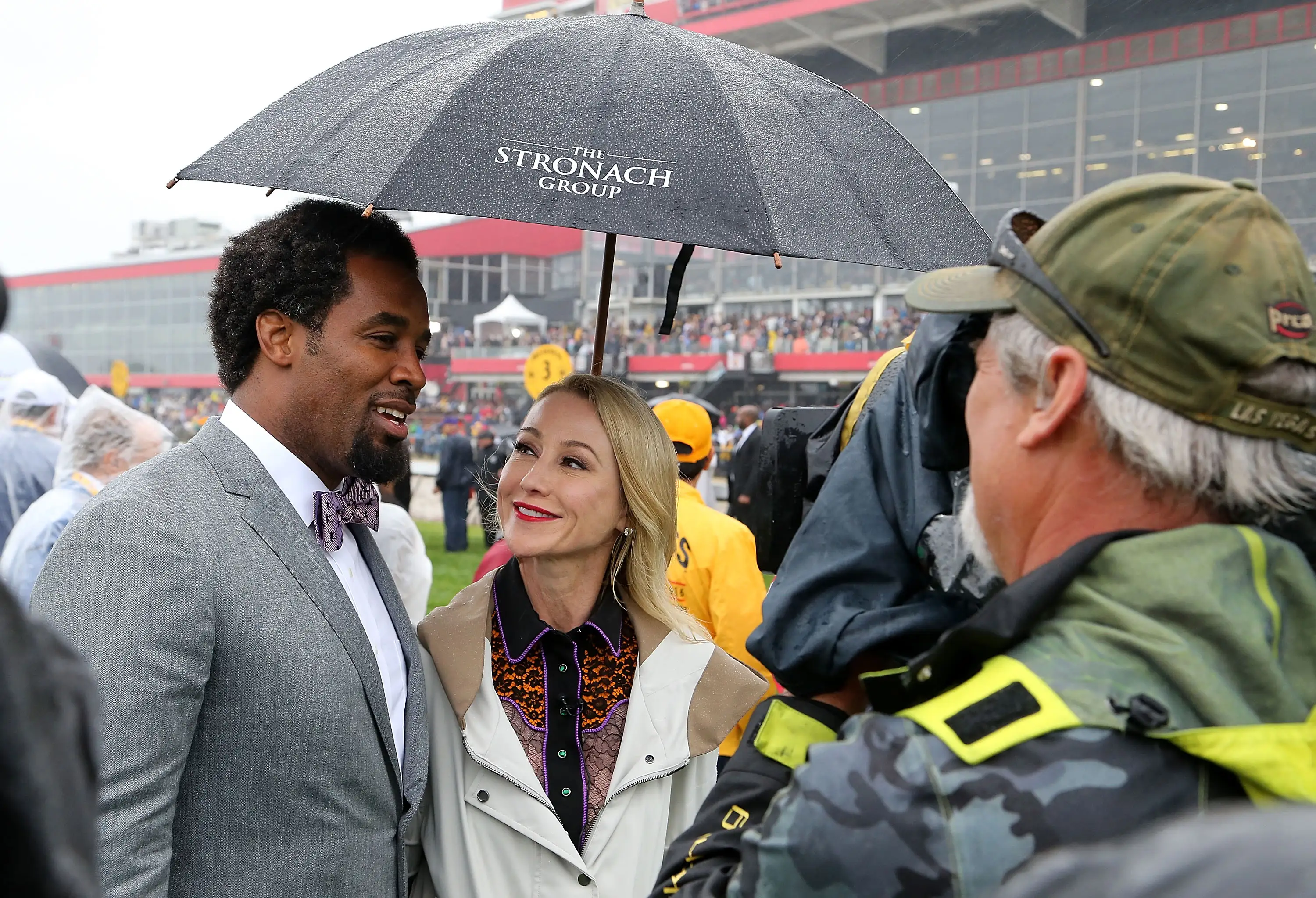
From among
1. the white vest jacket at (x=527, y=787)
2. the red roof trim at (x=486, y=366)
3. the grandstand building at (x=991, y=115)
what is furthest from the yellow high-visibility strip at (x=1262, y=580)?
the red roof trim at (x=486, y=366)

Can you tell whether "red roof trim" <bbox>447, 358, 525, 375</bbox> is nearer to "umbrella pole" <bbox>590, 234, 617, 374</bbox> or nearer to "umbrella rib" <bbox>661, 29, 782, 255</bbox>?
"umbrella pole" <bbox>590, 234, 617, 374</bbox>

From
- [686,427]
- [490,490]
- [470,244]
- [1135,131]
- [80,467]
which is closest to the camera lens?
[490,490]

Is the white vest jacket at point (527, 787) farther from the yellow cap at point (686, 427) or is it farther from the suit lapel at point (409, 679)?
the yellow cap at point (686, 427)

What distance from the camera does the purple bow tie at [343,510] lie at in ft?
7.20

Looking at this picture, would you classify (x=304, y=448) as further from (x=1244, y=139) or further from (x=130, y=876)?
(x=1244, y=139)

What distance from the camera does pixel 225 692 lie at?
1.85m

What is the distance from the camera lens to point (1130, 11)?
36.4 metres

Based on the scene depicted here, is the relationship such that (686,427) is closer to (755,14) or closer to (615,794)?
(615,794)

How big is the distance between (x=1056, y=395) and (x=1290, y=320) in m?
0.24

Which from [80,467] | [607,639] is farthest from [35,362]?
[607,639]

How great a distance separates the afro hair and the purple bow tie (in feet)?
1.05

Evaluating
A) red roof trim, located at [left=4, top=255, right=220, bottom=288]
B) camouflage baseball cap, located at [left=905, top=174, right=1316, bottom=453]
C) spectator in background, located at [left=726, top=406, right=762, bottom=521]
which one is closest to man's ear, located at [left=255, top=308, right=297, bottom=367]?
camouflage baseball cap, located at [left=905, top=174, right=1316, bottom=453]

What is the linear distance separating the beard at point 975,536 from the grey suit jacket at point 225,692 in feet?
3.86

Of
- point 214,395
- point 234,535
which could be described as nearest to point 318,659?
point 234,535
